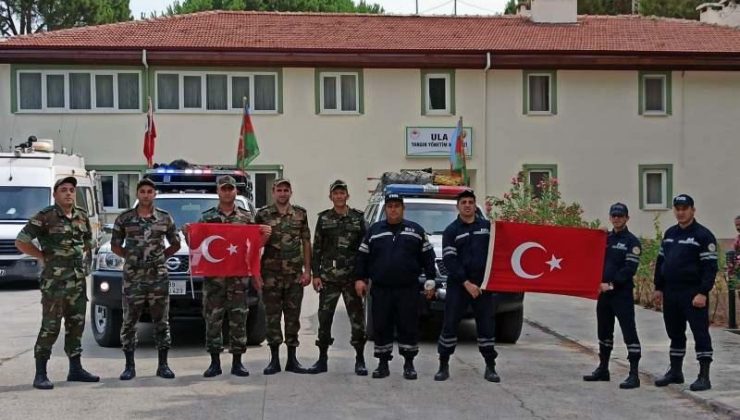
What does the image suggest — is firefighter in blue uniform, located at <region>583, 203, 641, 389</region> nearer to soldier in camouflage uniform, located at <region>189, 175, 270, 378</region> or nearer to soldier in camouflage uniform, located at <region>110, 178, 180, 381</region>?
soldier in camouflage uniform, located at <region>189, 175, 270, 378</region>

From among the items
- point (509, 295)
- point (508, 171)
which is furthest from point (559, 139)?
point (509, 295)

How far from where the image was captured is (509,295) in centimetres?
1248

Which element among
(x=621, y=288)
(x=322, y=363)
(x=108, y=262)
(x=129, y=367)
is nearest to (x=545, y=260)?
(x=621, y=288)

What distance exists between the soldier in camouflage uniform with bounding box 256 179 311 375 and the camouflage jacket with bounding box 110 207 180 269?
96 centimetres

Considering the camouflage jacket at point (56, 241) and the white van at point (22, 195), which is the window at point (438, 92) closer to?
the white van at point (22, 195)

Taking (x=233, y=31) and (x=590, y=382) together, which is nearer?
(x=590, y=382)

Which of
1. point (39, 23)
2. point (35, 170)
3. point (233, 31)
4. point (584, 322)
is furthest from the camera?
point (39, 23)

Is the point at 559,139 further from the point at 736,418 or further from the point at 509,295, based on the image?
the point at 736,418

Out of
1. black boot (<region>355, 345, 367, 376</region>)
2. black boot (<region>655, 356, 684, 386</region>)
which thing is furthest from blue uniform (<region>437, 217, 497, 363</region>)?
black boot (<region>655, 356, 684, 386</region>)

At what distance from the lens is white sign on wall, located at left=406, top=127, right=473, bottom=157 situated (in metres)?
29.0

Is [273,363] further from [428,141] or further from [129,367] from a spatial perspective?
[428,141]

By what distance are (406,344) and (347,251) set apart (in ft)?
3.60

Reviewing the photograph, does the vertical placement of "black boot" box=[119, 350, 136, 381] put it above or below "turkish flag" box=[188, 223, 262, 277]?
below

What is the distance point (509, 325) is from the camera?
42.5 feet
